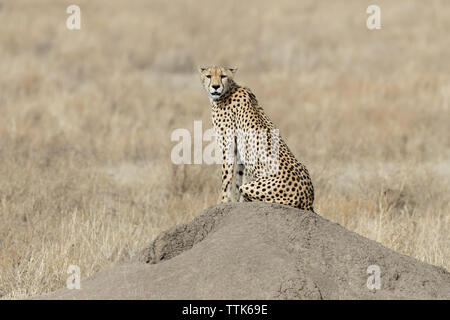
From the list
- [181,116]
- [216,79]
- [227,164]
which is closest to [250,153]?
[227,164]

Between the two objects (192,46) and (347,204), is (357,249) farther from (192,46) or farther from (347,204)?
(192,46)

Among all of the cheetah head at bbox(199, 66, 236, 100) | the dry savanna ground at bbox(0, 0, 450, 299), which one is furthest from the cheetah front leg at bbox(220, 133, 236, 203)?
the dry savanna ground at bbox(0, 0, 450, 299)

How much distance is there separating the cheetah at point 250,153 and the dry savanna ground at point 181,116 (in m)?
1.25

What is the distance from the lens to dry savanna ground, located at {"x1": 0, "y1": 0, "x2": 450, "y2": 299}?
20.7 ft

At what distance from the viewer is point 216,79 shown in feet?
16.9

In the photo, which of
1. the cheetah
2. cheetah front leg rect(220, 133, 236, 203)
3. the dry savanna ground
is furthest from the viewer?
the dry savanna ground

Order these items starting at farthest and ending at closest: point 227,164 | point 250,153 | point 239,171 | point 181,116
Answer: point 181,116
point 239,171
point 227,164
point 250,153

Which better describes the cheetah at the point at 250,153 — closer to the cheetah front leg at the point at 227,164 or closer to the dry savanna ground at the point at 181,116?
the cheetah front leg at the point at 227,164

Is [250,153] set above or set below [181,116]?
above

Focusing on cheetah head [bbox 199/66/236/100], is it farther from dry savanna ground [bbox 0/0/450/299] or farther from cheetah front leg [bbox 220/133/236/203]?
dry savanna ground [bbox 0/0/450/299]

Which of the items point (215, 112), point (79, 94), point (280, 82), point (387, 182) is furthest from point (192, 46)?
point (215, 112)

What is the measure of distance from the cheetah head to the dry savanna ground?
1477mm

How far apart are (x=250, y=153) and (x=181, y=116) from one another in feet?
20.3

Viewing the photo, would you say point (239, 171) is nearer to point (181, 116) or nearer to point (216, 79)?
point (216, 79)
